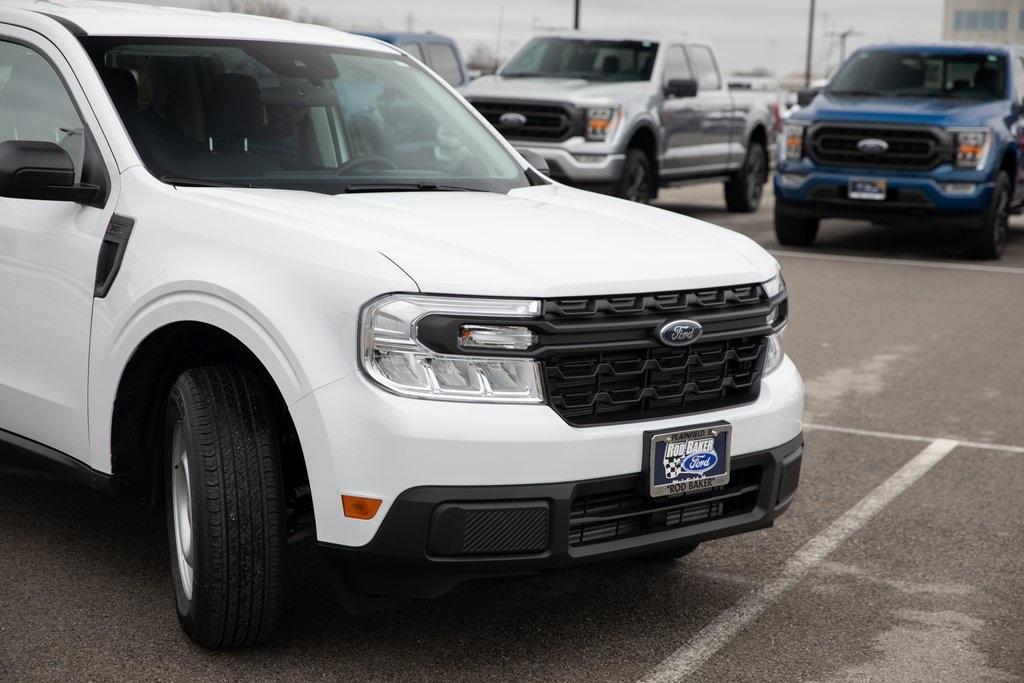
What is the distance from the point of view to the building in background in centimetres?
11531

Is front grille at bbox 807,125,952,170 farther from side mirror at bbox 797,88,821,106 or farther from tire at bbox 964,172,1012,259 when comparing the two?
side mirror at bbox 797,88,821,106

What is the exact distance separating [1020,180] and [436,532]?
12.3 metres

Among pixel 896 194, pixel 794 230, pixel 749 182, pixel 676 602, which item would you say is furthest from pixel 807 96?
pixel 676 602

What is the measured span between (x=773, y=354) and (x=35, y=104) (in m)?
2.58

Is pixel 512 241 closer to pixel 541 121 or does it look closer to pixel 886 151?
pixel 886 151

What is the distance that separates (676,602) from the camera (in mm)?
4703

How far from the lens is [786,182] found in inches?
568

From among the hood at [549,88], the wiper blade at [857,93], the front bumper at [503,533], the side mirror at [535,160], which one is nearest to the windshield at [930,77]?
the wiper blade at [857,93]

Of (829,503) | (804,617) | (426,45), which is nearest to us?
(804,617)

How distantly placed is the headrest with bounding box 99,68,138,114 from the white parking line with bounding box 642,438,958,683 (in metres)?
2.37

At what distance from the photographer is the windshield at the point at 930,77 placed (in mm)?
14461

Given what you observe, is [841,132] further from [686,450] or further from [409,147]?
[686,450]

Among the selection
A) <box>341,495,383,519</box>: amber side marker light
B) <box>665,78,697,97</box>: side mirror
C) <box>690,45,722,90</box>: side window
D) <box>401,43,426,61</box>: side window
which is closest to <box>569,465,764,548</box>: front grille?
<box>341,495,383,519</box>: amber side marker light

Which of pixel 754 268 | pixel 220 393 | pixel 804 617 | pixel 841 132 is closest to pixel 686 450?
pixel 754 268
